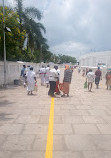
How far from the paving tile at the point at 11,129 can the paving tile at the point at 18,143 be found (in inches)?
9.9

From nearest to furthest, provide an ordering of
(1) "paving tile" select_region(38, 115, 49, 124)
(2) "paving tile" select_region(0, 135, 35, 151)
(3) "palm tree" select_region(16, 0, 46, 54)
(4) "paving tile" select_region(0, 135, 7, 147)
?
(2) "paving tile" select_region(0, 135, 35, 151) → (4) "paving tile" select_region(0, 135, 7, 147) → (1) "paving tile" select_region(38, 115, 49, 124) → (3) "palm tree" select_region(16, 0, 46, 54)

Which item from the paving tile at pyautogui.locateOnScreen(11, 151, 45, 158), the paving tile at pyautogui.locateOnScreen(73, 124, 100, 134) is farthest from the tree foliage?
Answer: the paving tile at pyautogui.locateOnScreen(11, 151, 45, 158)

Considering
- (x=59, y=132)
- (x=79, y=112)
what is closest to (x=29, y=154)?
(x=59, y=132)

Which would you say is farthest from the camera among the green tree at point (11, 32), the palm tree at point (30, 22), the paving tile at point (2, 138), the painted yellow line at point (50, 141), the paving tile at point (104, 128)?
the palm tree at point (30, 22)

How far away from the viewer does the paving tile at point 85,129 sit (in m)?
4.44

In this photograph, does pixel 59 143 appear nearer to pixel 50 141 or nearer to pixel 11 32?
pixel 50 141

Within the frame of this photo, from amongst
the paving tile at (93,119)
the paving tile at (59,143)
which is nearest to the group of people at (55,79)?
the paving tile at (93,119)

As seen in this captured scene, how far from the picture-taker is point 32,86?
9.99 m

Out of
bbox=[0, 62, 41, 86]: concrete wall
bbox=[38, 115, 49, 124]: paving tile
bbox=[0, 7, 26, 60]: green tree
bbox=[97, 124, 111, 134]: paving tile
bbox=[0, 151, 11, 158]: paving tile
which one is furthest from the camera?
bbox=[0, 62, 41, 86]: concrete wall

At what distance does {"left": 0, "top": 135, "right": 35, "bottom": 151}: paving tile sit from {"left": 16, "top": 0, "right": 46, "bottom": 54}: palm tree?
62.5ft

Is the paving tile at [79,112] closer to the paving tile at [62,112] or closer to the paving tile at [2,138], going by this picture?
the paving tile at [62,112]

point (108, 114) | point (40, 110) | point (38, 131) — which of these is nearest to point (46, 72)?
point (40, 110)

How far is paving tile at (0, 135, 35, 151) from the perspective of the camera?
354 centimetres

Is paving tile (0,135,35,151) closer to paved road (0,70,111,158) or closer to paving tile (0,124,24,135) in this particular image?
paved road (0,70,111,158)
